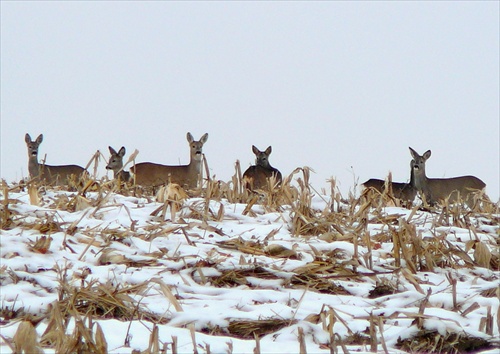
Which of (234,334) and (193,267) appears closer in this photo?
→ (234,334)

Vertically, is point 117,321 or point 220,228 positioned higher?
point 220,228

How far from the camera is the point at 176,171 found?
19922mm

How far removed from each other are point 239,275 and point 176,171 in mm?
14947

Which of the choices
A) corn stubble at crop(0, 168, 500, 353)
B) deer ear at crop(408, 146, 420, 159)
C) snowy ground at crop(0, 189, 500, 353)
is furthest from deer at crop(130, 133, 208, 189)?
snowy ground at crop(0, 189, 500, 353)

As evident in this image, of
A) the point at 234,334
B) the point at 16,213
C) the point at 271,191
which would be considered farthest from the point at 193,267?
the point at 271,191

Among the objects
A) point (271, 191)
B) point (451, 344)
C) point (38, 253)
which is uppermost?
point (271, 191)

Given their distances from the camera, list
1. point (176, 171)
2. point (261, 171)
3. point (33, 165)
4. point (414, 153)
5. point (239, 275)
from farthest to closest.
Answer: point (33, 165) < point (176, 171) < point (414, 153) < point (261, 171) < point (239, 275)

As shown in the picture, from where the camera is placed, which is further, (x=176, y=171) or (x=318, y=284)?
(x=176, y=171)

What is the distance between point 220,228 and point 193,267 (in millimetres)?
1041

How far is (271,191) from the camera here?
24.4ft

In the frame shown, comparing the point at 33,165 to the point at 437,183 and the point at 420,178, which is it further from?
the point at 437,183

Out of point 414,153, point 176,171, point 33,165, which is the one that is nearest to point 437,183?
point 414,153

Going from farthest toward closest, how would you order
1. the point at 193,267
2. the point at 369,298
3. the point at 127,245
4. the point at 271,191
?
the point at 271,191
the point at 127,245
the point at 193,267
the point at 369,298

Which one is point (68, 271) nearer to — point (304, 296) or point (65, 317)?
point (65, 317)
